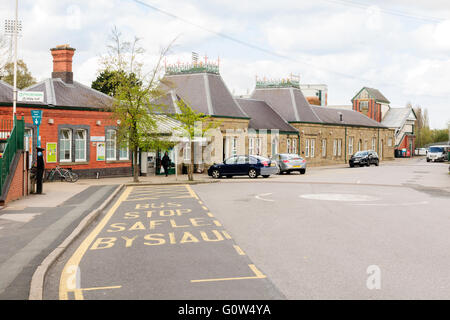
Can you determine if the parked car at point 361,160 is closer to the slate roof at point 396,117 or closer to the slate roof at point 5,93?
the slate roof at point 5,93

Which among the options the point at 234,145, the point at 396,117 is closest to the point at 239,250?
the point at 234,145

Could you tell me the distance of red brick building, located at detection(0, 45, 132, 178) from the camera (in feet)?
94.1

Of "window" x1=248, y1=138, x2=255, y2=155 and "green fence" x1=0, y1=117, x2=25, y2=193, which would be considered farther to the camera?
"window" x1=248, y1=138, x2=255, y2=155

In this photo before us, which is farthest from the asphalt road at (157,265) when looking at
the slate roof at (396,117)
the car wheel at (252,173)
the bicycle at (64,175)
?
the slate roof at (396,117)

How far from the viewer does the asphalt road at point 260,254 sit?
6.60 metres

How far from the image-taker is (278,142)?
48.4 meters

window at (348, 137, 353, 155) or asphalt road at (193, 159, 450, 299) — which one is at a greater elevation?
window at (348, 137, 353, 155)

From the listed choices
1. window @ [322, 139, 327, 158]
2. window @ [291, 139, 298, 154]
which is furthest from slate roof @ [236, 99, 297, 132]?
window @ [322, 139, 327, 158]

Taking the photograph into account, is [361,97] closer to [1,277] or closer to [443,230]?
[443,230]

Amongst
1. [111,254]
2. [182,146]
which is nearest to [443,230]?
[111,254]

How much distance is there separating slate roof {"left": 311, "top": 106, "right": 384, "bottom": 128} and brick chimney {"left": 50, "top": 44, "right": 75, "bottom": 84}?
1255 inches

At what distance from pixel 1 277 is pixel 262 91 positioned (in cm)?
4954

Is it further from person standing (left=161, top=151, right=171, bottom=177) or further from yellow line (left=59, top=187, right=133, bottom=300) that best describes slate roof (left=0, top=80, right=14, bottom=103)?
yellow line (left=59, top=187, right=133, bottom=300)
